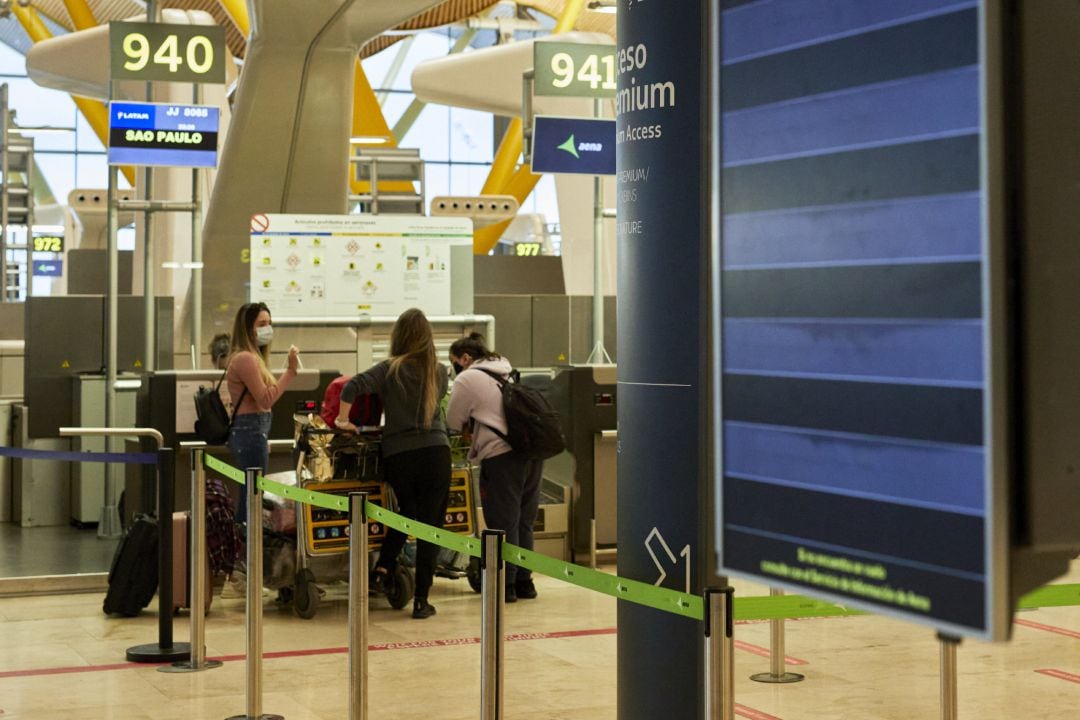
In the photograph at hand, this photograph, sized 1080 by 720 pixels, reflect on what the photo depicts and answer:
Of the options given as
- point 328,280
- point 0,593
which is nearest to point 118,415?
point 328,280

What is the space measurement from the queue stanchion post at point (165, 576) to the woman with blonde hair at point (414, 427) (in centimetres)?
154

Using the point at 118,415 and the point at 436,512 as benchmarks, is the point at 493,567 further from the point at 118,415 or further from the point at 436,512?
the point at 118,415

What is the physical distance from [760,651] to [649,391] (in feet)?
10.4

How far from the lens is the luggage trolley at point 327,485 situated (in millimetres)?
8453

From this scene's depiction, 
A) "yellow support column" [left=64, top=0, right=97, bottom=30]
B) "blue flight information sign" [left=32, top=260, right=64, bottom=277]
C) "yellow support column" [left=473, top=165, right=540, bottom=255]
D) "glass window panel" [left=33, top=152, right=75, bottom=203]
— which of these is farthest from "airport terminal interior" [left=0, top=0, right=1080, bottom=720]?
"glass window panel" [left=33, top=152, right=75, bottom=203]

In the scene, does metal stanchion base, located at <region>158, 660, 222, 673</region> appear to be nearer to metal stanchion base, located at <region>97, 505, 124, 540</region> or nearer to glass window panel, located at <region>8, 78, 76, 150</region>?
metal stanchion base, located at <region>97, 505, 124, 540</region>

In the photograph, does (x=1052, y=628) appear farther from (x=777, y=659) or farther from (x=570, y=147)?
(x=570, y=147)

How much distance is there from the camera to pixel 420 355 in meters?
8.45

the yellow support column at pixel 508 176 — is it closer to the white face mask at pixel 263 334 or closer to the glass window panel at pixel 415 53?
the glass window panel at pixel 415 53

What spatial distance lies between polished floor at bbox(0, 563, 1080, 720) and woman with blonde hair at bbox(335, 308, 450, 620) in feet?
1.87

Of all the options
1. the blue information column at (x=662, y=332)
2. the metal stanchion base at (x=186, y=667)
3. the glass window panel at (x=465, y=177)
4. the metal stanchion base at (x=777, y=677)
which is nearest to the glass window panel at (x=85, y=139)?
the glass window panel at (x=465, y=177)

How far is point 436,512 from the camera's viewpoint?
840cm

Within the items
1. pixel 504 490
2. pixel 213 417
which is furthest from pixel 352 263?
pixel 504 490

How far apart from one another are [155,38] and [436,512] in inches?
183
